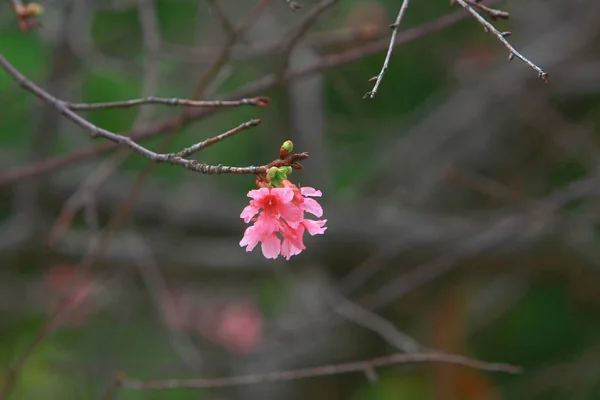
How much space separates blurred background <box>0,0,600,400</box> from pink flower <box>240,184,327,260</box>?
79 cm

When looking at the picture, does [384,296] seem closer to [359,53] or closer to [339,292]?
[339,292]

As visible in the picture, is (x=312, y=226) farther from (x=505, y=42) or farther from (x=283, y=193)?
(x=505, y=42)

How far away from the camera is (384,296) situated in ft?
8.29

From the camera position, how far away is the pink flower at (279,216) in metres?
0.96

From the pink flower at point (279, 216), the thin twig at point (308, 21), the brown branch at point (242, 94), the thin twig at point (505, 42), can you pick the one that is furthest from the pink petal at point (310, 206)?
the brown branch at point (242, 94)

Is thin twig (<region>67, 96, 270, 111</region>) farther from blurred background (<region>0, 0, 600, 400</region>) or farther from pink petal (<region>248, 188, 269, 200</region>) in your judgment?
blurred background (<region>0, 0, 600, 400</region>)

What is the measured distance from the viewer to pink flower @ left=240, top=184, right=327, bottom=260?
958 millimetres

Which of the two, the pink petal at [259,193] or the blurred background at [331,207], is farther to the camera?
the blurred background at [331,207]

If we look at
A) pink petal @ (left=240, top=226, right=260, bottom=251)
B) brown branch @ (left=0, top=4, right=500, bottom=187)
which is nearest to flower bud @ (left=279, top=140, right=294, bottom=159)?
pink petal @ (left=240, top=226, right=260, bottom=251)

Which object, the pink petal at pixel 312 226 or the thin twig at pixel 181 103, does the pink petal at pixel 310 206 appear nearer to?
the pink petal at pixel 312 226

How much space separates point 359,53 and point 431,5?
2006mm

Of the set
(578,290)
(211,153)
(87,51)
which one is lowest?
(578,290)

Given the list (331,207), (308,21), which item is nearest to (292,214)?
(308,21)

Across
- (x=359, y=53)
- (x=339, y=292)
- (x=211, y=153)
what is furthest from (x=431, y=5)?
(x=359, y=53)
